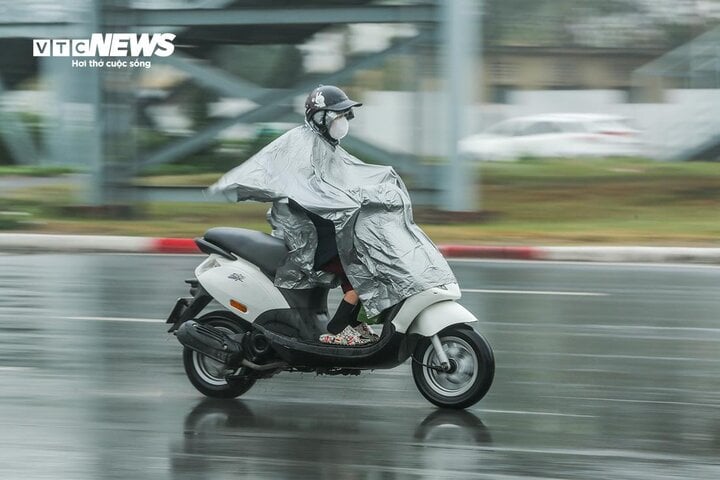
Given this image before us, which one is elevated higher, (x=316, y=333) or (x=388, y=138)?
(x=316, y=333)

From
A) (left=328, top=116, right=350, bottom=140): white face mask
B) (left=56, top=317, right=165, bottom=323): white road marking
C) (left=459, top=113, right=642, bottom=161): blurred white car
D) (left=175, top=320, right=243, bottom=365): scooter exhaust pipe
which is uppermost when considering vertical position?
(left=328, top=116, right=350, bottom=140): white face mask

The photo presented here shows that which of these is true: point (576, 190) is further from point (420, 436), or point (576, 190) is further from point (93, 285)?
point (420, 436)

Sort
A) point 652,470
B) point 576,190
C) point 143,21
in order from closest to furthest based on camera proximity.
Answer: point 652,470 < point 143,21 < point 576,190

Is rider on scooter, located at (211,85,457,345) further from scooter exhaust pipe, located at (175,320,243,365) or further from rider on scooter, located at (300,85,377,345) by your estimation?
scooter exhaust pipe, located at (175,320,243,365)

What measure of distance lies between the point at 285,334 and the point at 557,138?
20046 millimetres

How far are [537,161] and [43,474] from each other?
62.7 ft

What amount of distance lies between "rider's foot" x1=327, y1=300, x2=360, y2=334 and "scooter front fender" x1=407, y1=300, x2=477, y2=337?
384mm

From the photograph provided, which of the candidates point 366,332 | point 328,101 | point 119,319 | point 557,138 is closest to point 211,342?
point 366,332

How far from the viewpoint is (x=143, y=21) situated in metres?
19.8

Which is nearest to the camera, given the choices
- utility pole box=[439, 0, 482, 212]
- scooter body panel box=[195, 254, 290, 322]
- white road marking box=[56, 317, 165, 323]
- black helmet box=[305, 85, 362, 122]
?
black helmet box=[305, 85, 362, 122]

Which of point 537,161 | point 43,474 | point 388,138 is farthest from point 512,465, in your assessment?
point 537,161

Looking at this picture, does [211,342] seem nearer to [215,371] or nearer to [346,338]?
[215,371]

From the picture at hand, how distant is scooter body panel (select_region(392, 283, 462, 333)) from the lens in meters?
6.73

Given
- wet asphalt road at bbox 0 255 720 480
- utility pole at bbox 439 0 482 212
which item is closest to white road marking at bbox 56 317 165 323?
wet asphalt road at bbox 0 255 720 480
